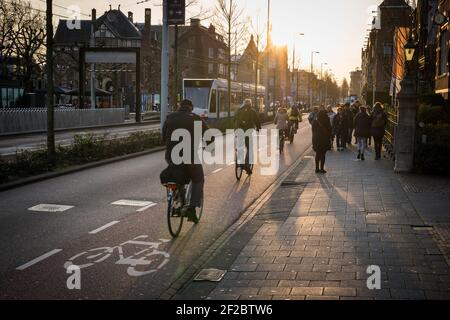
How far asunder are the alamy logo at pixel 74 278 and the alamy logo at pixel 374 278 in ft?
9.08

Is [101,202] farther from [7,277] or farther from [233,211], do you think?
[7,277]

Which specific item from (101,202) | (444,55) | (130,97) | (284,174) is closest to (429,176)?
(284,174)

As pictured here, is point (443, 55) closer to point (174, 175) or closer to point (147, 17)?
point (174, 175)

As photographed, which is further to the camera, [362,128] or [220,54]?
[220,54]

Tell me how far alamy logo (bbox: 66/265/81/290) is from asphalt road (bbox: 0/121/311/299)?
0.15 feet

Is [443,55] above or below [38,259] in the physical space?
above

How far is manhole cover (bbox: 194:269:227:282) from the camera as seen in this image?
5.93 metres

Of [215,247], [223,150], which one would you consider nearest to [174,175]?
[215,247]

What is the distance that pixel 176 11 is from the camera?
23.6 meters

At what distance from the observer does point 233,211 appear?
9.98 m

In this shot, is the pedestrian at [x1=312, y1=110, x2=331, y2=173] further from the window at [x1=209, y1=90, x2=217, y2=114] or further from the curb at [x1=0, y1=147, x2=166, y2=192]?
the window at [x1=209, y1=90, x2=217, y2=114]

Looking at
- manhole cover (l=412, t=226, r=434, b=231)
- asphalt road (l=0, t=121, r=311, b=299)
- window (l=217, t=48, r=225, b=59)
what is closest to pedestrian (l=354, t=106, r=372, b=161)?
asphalt road (l=0, t=121, r=311, b=299)

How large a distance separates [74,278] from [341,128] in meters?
18.2
